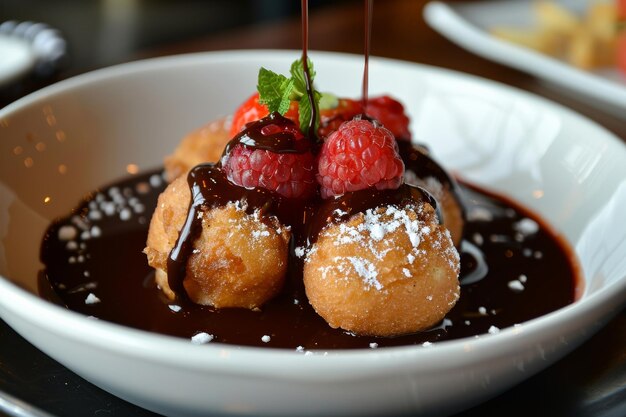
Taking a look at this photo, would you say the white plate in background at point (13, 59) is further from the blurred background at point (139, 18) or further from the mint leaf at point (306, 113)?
the blurred background at point (139, 18)

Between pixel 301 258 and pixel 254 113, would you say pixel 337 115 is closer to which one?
pixel 254 113

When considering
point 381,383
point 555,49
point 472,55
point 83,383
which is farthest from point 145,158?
point 555,49

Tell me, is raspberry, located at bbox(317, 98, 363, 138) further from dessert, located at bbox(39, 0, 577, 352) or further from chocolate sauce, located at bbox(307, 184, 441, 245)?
chocolate sauce, located at bbox(307, 184, 441, 245)

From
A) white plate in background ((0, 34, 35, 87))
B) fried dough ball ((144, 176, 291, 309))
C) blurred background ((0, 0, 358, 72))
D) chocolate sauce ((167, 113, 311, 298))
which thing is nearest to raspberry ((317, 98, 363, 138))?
chocolate sauce ((167, 113, 311, 298))

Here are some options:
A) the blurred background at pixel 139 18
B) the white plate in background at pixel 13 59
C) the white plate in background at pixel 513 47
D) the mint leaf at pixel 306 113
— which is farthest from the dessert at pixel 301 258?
the blurred background at pixel 139 18

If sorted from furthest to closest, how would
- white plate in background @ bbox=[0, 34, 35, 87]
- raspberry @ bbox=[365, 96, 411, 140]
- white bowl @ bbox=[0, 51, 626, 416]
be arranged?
1. white plate in background @ bbox=[0, 34, 35, 87]
2. raspberry @ bbox=[365, 96, 411, 140]
3. white bowl @ bbox=[0, 51, 626, 416]
